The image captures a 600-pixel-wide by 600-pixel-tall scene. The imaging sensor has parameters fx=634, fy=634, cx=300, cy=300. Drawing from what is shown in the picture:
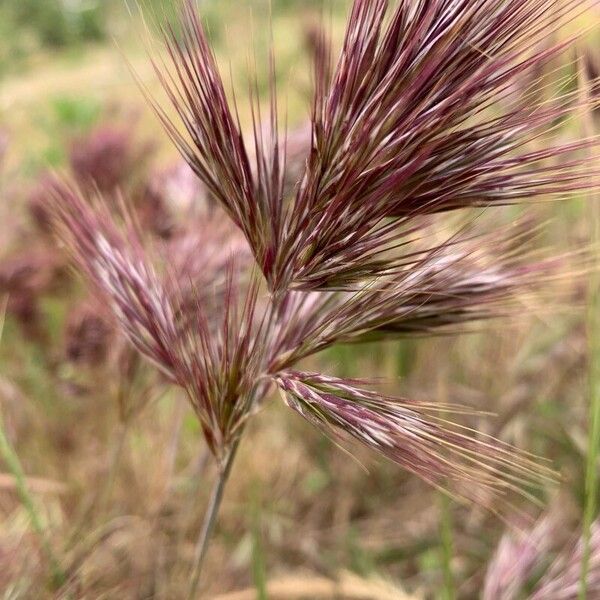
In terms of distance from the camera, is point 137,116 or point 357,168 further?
point 137,116

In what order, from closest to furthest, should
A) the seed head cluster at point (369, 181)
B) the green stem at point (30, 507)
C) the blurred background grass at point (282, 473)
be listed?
the seed head cluster at point (369, 181) < the green stem at point (30, 507) < the blurred background grass at point (282, 473)

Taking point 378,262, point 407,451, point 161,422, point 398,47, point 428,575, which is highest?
point 398,47

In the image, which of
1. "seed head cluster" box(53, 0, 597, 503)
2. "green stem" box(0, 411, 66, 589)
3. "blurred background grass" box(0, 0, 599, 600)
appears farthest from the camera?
"blurred background grass" box(0, 0, 599, 600)

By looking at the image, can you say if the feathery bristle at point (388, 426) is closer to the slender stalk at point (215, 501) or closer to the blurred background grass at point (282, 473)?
the slender stalk at point (215, 501)

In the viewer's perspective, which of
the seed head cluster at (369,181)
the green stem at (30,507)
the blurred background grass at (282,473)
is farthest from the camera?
the blurred background grass at (282,473)

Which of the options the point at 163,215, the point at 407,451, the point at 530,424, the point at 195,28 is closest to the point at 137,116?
the point at 163,215

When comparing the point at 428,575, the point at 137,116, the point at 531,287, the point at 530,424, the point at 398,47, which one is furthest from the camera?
the point at 137,116

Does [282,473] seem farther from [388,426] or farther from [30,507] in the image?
[388,426]

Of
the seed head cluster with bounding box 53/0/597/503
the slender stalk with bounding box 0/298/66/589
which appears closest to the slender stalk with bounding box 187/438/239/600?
the seed head cluster with bounding box 53/0/597/503

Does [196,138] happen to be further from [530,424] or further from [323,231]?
[530,424]

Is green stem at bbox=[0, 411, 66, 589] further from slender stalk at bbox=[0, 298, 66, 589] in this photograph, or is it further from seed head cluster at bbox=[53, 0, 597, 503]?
seed head cluster at bbox=[53, 0, 597, 503]

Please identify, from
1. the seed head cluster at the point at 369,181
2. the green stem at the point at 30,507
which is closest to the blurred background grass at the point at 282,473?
the green stem at the point at 30,507
